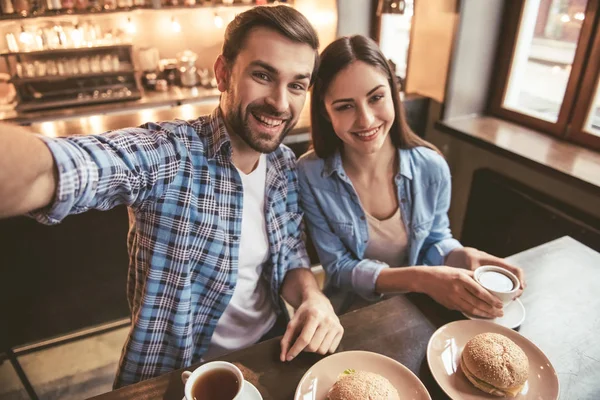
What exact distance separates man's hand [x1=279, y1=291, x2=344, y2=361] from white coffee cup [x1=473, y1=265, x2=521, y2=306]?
0.39m

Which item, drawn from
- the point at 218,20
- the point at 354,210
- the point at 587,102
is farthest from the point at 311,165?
the point at 218,20

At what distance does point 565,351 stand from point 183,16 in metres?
4.60

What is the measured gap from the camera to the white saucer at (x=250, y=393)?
845 millimetres

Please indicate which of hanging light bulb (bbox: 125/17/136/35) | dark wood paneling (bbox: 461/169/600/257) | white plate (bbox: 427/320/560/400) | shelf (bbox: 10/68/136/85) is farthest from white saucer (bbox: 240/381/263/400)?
hanging light bulb (bbox: 125/17/136/35)

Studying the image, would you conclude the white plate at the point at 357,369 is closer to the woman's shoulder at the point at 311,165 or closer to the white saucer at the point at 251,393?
the white saucer at the point at 251,393

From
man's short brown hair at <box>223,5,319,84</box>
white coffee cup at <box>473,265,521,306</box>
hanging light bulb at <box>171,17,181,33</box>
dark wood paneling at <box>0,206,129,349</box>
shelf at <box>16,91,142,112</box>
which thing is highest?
man's short brown hair at <box>223,5,319,84</box>

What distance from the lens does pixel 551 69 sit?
2354mm

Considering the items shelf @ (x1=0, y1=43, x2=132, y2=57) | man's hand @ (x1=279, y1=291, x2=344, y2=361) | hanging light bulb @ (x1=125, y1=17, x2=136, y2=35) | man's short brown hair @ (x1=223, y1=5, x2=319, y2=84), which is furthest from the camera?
hanging light bulb @ (x1=125, y1=17, x2=136, y2=35)

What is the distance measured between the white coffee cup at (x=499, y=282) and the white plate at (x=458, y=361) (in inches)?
3.4

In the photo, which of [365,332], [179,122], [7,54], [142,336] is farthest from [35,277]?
[7,54]

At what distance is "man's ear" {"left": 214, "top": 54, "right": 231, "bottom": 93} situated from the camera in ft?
4.20

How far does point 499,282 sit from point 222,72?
99cm

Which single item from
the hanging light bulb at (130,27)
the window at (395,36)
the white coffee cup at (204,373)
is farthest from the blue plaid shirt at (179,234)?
the hanging light bulb at (130,27)

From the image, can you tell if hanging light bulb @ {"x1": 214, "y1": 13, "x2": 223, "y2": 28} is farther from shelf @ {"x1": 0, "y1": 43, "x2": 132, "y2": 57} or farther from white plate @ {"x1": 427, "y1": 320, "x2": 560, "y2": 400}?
white plate @ {"x1": 427, "y1": 320, "x2": 560, "y2": 400}
